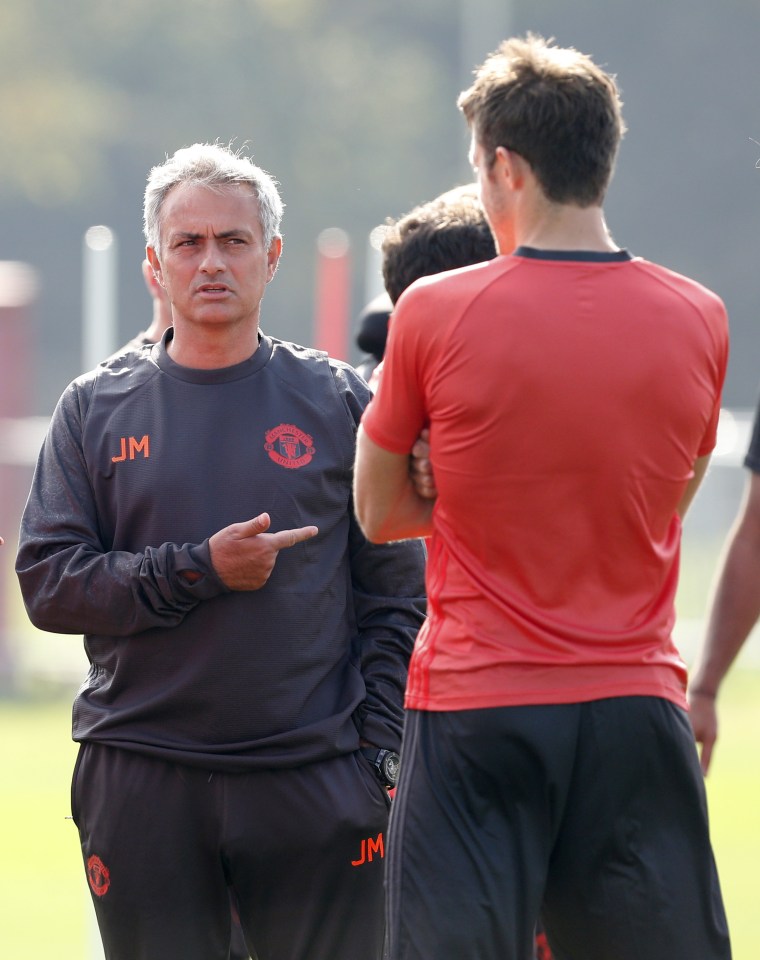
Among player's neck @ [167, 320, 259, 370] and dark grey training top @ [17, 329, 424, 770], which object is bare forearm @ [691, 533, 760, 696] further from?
player's neck @ [167, 320, 259, 370]

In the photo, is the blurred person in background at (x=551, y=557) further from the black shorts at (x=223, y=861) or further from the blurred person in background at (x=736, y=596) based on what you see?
the blurred person in background at (x=736, y=596)

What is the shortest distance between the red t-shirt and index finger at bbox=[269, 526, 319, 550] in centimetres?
49

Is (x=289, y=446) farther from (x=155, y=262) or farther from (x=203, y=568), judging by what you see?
(x=155, y=262)

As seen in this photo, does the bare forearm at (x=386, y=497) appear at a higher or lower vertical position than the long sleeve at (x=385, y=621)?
higher

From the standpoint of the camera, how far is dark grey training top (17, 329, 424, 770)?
3.35 meters

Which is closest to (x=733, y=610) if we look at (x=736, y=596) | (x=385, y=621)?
(x=736, y=596)

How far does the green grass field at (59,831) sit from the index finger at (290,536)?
118 inches

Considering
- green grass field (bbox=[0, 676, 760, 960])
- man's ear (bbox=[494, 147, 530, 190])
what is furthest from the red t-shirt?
green grass field (bbox=[0, 676, 760, 960])

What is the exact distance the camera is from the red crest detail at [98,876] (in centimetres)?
337

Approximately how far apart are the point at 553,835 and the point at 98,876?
1.03m

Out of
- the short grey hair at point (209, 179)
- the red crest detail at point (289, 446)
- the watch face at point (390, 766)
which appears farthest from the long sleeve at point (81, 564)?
the watch face at point (390, 766)

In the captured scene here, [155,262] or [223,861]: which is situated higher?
[155,262]

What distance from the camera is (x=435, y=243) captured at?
3686mm

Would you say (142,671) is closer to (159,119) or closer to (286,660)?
(286,660)
